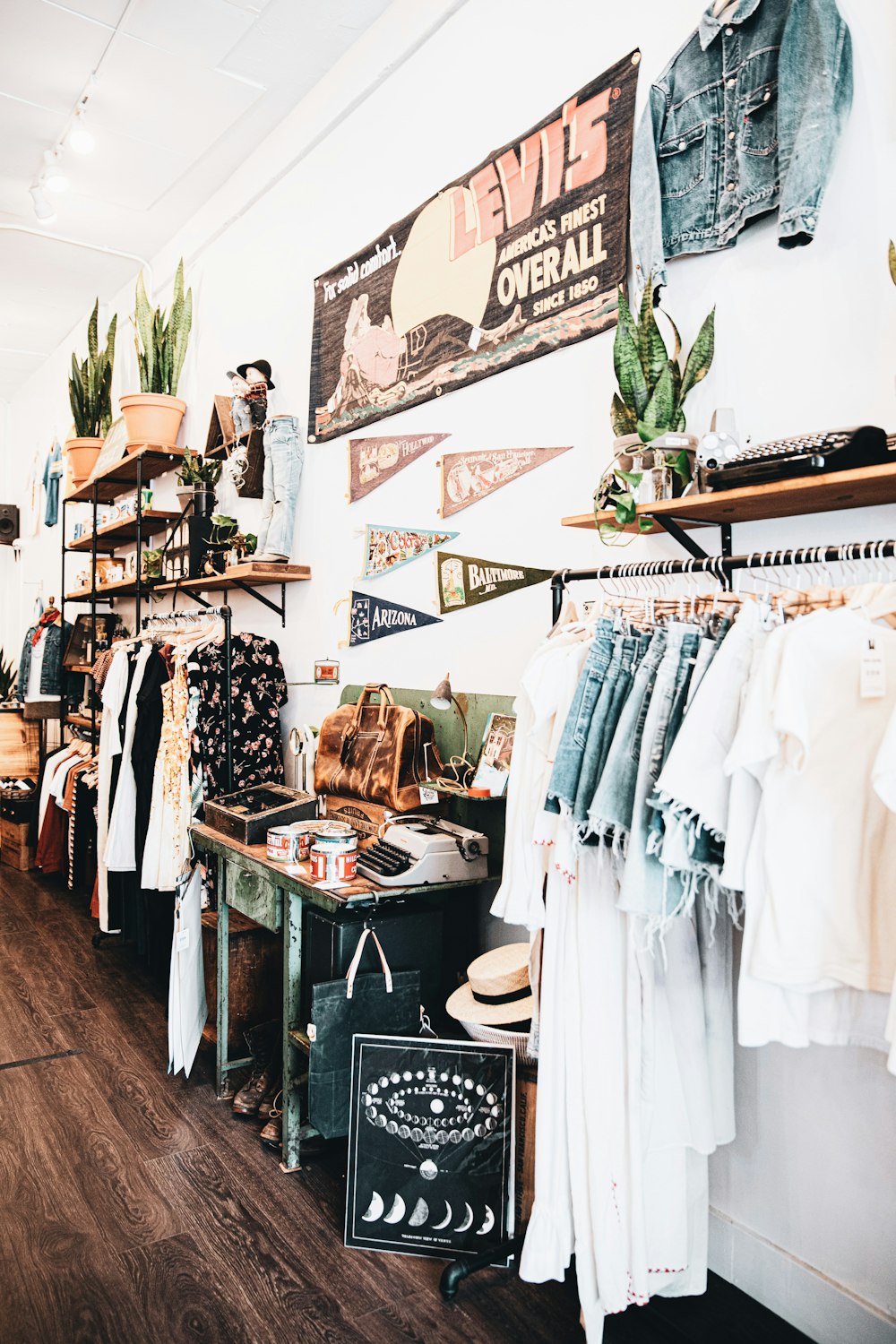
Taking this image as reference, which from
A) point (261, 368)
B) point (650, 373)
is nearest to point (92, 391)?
point (261, 368)

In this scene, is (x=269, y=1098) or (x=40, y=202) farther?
(x=40, y=202)

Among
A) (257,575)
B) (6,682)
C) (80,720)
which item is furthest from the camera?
(6,682)

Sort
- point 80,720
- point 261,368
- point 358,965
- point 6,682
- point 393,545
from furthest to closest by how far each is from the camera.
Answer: point 6,682
point 80,720
point 261,368
point 393,545
point 358,965

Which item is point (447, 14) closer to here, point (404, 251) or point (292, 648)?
point (404, 251)

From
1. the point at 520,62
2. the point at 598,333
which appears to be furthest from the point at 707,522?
the point at 520,62

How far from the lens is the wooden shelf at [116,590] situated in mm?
5059

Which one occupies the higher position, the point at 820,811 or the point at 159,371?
the point at 159,371

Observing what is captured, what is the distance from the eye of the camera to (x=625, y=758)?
1.68 metres

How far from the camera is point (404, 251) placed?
3.32 meters

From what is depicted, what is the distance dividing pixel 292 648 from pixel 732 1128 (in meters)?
2.73

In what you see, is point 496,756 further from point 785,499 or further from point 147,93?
point 147,93

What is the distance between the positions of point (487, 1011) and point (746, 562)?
134 centimetres

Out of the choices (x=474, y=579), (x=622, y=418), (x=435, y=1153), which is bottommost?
(x=435, y=1153)

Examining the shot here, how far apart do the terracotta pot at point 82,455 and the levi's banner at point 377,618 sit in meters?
3.27
